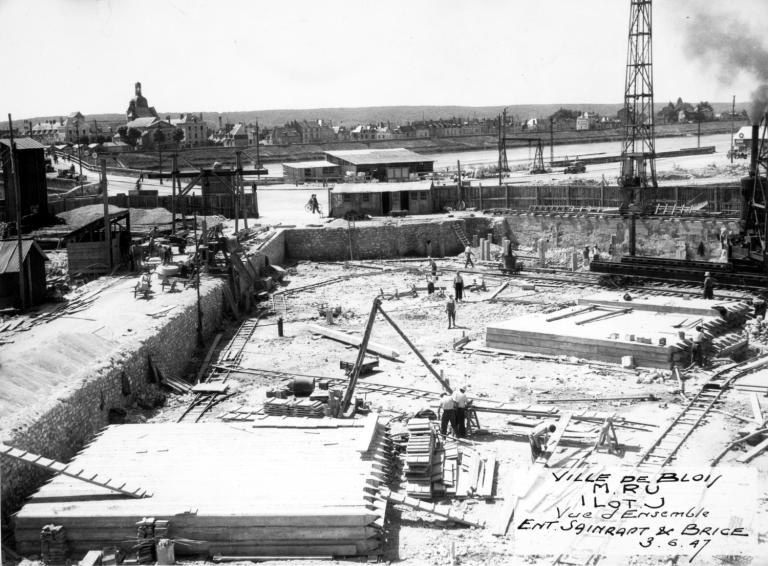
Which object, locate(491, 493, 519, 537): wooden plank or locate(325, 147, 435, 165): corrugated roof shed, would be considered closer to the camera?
locate(491, 493, 519, 537): wooden plank

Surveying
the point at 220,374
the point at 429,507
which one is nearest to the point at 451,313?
the point at 220,374

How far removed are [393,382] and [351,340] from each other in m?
4.19

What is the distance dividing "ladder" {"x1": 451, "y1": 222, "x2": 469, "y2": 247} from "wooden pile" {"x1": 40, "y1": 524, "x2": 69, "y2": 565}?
31.7m

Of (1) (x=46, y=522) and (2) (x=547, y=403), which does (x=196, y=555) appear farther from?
(2) (x=547, y=403)

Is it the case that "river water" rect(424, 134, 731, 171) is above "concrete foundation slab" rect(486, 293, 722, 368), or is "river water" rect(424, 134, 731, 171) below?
above

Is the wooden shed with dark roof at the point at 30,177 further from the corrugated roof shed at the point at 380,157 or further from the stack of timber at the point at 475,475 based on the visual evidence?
the stack of timber at the point at 475,475

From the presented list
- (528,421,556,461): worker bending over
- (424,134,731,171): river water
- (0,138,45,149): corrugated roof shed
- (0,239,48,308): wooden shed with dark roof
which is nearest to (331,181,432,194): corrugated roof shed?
(0,138,45,149): corrugated roof shed

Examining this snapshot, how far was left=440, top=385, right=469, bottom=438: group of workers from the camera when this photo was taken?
17.6 m

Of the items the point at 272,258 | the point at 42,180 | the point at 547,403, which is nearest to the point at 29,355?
the point at 547,403

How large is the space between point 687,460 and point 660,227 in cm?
2552

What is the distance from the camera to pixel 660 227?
40000mm

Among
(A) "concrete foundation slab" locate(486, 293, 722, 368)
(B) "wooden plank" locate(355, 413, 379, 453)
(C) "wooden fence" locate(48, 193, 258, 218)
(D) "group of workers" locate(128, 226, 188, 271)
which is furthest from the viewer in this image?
(C) "wooden fence" locate(48, 193, 258, 218)

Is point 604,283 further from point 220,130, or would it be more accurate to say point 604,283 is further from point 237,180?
point 220,130

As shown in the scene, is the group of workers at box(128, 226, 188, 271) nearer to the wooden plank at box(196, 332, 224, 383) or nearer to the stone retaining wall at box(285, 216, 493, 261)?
the wooden plank at box(196, 332, 224, 383)
